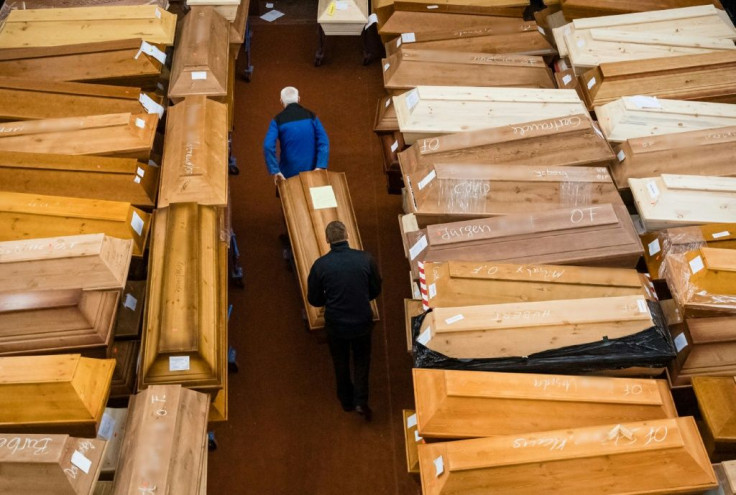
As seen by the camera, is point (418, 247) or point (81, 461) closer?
point (81, 461)

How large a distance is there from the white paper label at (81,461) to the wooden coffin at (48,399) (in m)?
0.25

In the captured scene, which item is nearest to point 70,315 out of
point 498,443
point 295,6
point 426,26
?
point 498,443

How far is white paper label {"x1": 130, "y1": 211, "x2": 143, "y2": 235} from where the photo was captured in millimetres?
4195

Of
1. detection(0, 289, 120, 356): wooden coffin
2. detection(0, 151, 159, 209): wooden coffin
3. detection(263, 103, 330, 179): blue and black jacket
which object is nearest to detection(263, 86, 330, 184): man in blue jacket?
detection(263, 103, 330, 179): blue and black jacket

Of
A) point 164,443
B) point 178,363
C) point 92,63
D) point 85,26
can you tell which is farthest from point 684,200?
point 85,26

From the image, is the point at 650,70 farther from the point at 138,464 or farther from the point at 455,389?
the point at 138,464

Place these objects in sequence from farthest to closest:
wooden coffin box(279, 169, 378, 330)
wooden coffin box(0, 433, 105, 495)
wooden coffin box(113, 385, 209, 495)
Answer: wooden coffin box(279, 169, 378, 330) → wooden coffin box(113, 385, 209, 495) → wooden coffin box(0, 433, 105, 495)

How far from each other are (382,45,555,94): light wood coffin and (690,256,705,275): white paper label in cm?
227

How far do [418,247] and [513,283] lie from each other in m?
0.64

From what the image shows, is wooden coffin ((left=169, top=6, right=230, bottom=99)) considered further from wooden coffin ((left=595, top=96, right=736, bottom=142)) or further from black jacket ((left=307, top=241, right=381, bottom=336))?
wooden coffin ((left=595, top=96, right=736, bottom=142))

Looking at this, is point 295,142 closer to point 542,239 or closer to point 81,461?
point 542,239

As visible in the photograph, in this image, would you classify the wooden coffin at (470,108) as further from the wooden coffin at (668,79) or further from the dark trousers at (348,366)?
the dark trousers at (348,366)

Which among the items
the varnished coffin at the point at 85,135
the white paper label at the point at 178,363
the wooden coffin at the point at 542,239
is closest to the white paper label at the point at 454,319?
the wooden coffin at the point at 542,239

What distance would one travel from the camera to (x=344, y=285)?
3.81 meters
